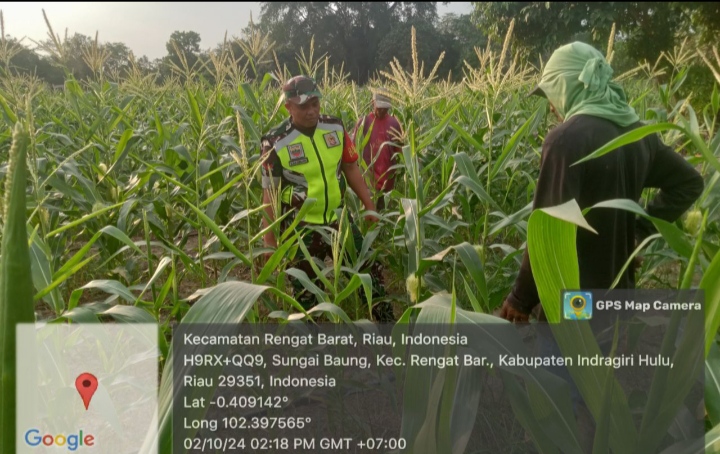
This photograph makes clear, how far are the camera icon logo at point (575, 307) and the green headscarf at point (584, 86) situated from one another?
0.61 metres

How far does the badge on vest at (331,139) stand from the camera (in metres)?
2.10

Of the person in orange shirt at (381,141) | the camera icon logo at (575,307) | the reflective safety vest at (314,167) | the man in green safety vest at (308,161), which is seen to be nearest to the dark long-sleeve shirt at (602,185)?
the camera icon logo at (575,307)

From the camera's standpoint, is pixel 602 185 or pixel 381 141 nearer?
pixel 602 185

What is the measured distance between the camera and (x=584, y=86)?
1179mm

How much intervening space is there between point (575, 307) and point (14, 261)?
26.0 inches

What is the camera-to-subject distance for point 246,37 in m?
2.74

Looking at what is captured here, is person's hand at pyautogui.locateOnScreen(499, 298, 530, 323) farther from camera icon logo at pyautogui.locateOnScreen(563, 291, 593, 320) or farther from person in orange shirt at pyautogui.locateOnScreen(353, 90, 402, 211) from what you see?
person in orange shirt at pyautogui.locateOnScreen(353, 90, 402, 211)

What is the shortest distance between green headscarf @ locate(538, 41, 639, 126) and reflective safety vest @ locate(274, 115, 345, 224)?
3.40 ft

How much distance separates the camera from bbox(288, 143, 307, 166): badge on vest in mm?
2039

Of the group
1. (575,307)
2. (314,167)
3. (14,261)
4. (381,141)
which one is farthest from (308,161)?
(14,261)

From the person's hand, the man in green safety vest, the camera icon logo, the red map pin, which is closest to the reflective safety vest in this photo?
the man in green safety vest

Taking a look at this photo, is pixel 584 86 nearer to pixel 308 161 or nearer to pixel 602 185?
pixel 602 185

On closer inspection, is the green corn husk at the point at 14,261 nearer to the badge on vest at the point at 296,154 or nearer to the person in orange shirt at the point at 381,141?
the badge on vest at the point at 296,154

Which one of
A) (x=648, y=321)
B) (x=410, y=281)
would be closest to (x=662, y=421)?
(x=648, y=321)
